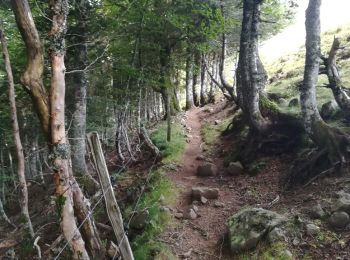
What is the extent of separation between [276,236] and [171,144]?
26.3ft

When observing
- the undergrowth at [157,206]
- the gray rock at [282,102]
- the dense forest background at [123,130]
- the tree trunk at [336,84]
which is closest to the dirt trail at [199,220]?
the dense forest background at [123,130]

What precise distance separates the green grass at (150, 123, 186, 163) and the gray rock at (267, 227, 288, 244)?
6.11 m

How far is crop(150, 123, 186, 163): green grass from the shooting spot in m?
12.7

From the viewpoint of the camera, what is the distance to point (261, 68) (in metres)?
15.5

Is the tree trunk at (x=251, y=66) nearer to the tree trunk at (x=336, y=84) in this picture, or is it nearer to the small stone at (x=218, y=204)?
the tree trunk at (x=336, y=84)

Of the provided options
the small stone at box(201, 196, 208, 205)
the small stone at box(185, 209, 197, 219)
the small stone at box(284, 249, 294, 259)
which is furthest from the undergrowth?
the small stone at box(284, 249, 294, 259)

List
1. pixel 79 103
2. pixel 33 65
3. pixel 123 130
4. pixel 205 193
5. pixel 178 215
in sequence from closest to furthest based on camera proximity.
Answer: pixel 33 65, pixel 178 215, pixel 205 193, pixel 79 103, pixel 123 130

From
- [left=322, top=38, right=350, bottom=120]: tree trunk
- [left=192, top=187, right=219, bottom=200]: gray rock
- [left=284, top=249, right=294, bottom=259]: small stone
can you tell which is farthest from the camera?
[left=322, top=38, right=350, bottom=120]: tree trunk

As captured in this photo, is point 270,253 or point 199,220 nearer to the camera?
point 270,253

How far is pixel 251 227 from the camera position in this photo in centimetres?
697

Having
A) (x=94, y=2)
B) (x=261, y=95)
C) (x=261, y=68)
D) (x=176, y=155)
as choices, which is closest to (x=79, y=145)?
(x=176, y=155)

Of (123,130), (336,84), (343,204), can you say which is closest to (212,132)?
(123,130)

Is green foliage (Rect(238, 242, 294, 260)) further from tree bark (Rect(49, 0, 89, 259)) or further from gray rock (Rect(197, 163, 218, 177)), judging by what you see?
gray rock (Rect(197, 163, 218, 177))

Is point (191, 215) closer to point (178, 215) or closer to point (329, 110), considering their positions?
point (178, 215)
